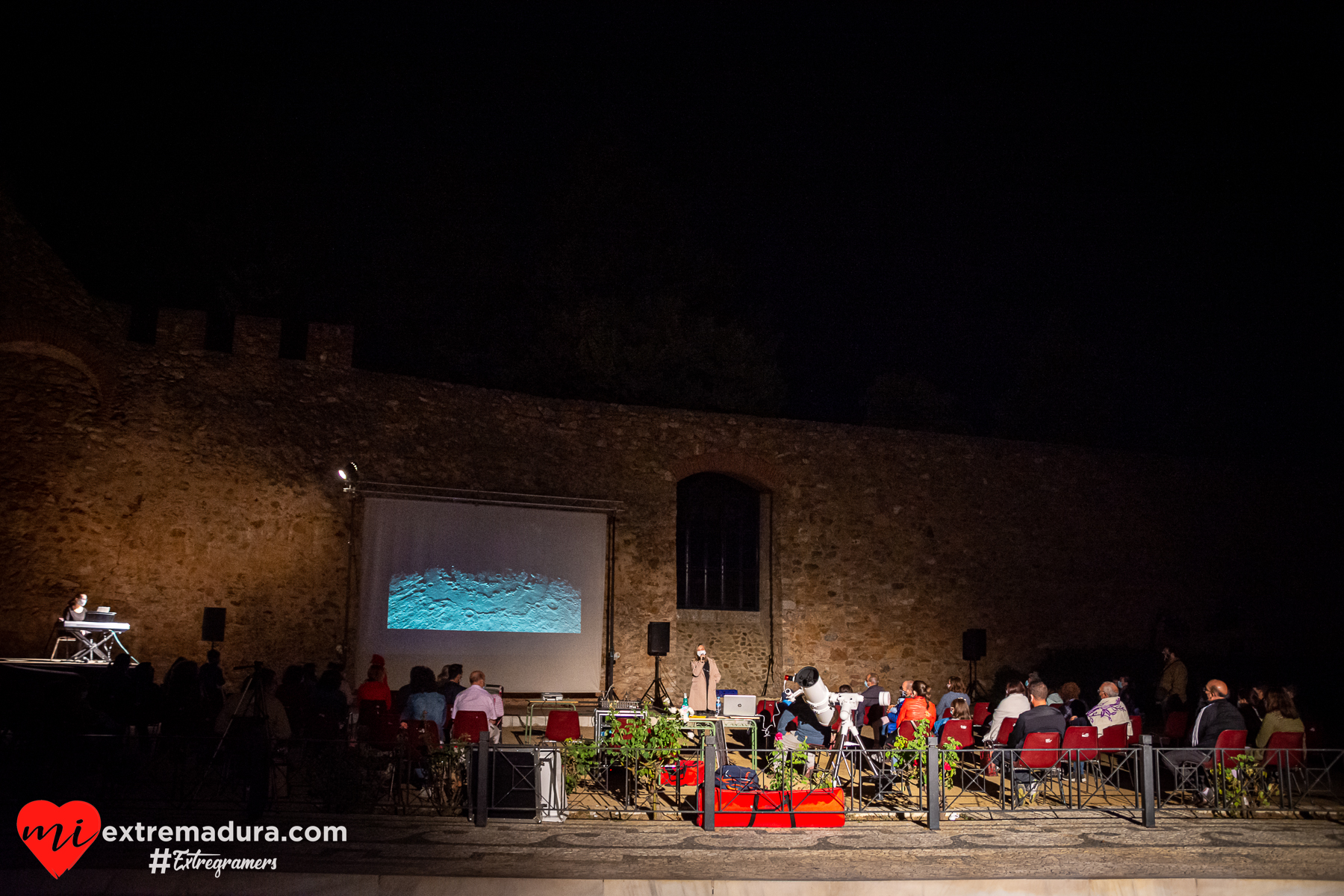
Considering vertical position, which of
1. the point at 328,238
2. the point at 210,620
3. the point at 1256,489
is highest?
the point at 328,238

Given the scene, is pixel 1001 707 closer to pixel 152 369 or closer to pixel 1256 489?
pixel 152 369

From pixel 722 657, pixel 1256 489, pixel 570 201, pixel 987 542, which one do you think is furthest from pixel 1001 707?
pixel 570 201

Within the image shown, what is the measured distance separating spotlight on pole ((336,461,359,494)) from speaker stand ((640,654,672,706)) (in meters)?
4.14

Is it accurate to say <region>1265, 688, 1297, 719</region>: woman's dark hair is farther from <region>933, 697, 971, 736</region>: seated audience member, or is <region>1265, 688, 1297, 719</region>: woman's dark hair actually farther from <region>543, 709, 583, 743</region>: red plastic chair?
<region>543, 709, 583, 743</region>: red plastic chair

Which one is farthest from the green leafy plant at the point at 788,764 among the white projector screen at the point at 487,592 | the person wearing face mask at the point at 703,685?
the white projector screen at the point at 487,592

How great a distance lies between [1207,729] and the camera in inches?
259

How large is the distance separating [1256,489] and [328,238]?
1874 cm

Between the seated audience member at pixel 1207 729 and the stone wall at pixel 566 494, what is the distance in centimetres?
616

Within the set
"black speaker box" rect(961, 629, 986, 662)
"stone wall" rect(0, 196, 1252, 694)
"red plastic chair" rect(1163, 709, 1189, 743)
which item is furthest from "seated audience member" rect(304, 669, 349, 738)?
"black speaker box" rect(961, 629, 986, 662)

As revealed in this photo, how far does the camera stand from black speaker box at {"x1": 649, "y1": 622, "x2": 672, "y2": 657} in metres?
11.3

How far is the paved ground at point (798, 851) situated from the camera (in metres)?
4.69

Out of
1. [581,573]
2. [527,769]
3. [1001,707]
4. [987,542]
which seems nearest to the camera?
[527,769]

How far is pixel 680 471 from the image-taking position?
12531 mm

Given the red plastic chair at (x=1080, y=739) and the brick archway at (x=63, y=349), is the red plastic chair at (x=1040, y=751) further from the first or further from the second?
the brick archway at (x=63, y=349)
